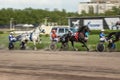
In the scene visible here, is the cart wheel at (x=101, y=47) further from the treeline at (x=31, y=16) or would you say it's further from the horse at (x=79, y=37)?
the treeline at (x=31, y=16)

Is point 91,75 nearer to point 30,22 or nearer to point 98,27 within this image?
point 98,27

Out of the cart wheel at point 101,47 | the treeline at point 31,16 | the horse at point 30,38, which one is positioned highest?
the treeline at point 31,16

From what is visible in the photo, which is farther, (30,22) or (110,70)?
(30,22)

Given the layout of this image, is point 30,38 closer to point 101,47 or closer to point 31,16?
point 101,47

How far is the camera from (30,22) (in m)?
129

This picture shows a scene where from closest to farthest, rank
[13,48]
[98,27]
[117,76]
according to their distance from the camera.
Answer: [117,76] → [13,48] → [98,27]

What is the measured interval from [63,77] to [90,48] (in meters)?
18.2

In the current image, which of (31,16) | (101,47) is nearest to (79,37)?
(101,47)

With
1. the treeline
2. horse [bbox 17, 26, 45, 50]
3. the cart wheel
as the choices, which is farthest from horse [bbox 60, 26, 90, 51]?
the treeline

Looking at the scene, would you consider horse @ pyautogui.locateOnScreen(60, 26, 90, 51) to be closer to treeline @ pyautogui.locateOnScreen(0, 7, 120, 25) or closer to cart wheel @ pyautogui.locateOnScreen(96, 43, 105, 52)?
cart wheel @ pyautogui.locateOnScreen(96, 43, 105, 52)

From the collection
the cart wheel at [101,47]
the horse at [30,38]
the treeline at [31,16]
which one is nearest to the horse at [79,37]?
the cart wheel at [101,47]

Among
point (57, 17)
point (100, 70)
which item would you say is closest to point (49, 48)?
point (100, 70)

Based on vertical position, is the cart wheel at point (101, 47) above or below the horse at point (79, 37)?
below

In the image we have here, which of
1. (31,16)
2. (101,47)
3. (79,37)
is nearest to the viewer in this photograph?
(101,47)
